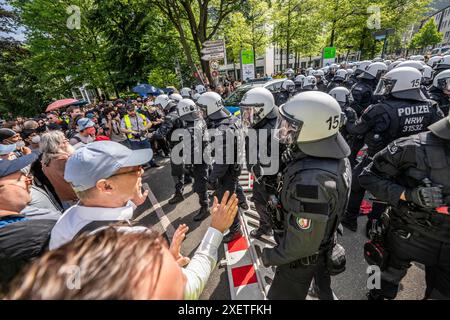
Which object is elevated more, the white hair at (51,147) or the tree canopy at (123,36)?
the tree canopy at (123,36)

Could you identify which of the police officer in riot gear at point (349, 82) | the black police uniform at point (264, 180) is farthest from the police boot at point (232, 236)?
the police officer in riot gear at point (349, 82)

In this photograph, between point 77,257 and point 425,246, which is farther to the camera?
point 425,246

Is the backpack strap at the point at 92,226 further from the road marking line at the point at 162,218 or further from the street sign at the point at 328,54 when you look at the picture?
the street sign at the point at 328,54

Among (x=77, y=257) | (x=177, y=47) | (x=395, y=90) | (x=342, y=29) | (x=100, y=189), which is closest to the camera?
(x=77, y=257)

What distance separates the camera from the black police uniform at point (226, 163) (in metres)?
3.45

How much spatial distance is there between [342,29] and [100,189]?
26.2 m

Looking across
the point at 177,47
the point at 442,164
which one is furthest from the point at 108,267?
the point at 177,47

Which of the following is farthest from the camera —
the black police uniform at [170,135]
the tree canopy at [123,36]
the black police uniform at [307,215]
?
the tree canopy at [123,36]

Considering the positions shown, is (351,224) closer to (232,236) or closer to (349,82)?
(232,236)

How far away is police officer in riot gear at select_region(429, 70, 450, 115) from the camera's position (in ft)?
14.4

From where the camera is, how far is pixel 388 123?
3066 mm

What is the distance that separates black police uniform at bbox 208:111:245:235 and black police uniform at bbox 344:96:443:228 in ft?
6.08
